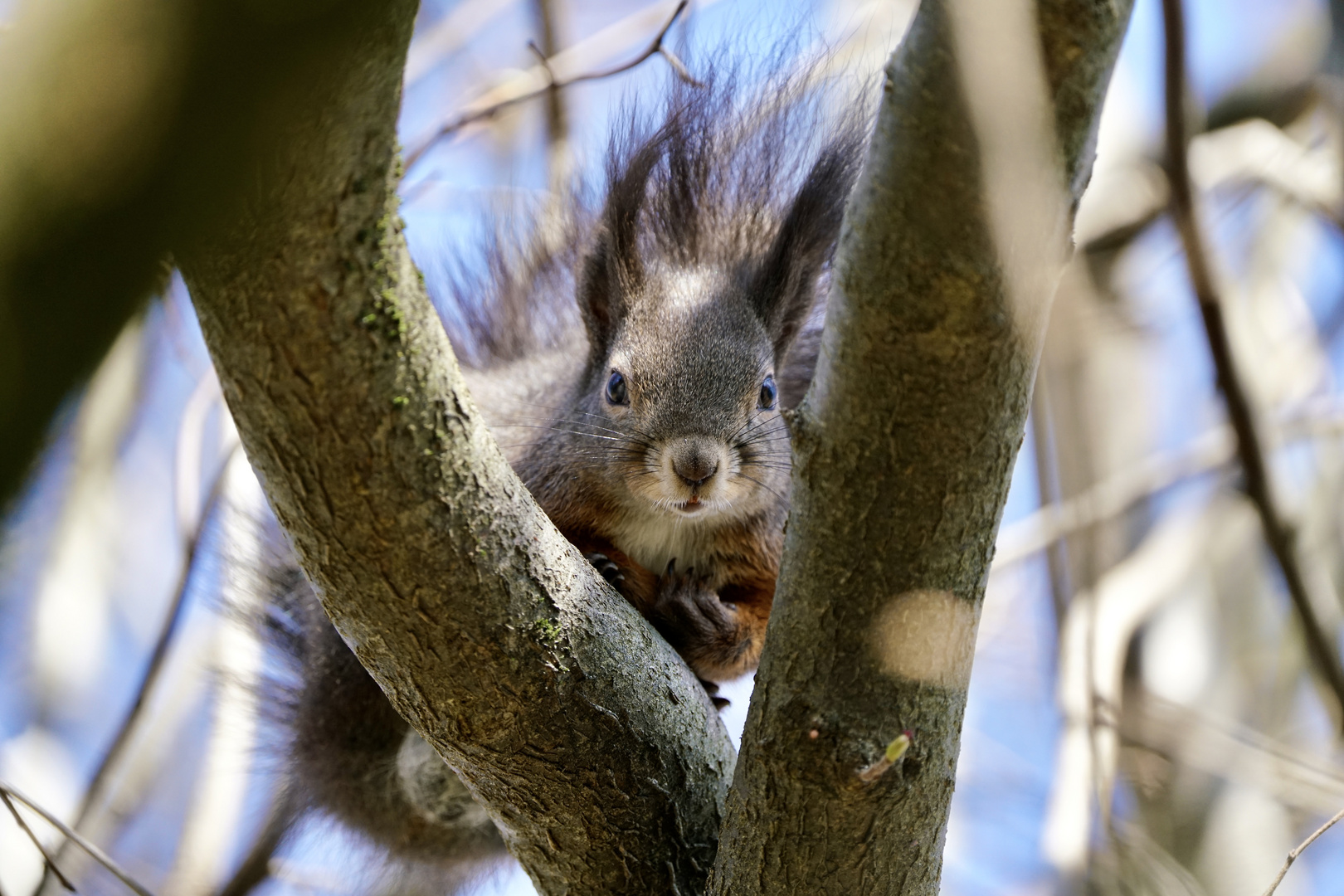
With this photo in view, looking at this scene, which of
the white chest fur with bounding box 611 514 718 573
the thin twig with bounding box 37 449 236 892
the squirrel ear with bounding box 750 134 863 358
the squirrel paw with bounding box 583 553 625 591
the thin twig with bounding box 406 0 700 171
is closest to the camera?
the squirrel paw with bounding box 583 553 625 591

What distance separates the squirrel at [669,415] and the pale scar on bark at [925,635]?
100 cm

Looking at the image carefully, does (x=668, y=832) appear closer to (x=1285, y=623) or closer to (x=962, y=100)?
(x=962, y=100)

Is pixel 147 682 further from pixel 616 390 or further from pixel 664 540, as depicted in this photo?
pixel 616 390

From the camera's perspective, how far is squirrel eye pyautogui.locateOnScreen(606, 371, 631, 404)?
312 cm

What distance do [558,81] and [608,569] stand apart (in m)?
1.81

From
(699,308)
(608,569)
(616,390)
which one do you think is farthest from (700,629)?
(699,308)

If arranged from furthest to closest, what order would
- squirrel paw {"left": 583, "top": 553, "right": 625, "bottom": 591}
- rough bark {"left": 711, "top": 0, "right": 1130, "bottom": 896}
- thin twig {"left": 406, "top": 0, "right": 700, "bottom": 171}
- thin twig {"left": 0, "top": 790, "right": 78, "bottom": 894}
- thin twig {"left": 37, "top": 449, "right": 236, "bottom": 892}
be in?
thin twig {"left": 37, "top": 449, "right": 236, "bottom": 892} < thin twig {"left": 406, "top": 0, "right": 700, "bottom": 171} < squirrel paw {"left": 583, "top": 553, "right": 625, "bottom": 591} < thin twig {"left": 0, "top": 790, "right": 78, "bottom": 894} < rough bark {"left": 711, "top": 0, "right": 1130, "bottom": 896}

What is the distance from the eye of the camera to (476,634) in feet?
6.28

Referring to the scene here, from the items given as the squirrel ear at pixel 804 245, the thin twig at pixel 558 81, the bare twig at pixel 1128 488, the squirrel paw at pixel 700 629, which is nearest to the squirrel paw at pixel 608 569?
the squirrel paw at pixel 700 629

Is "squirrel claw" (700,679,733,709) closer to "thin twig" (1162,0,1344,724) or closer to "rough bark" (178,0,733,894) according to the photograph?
"rough bark" (178,0,733,894)

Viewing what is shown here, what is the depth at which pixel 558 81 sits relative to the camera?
393 cm

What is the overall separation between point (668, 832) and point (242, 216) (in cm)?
143

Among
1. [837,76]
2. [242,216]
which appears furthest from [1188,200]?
[242,216]

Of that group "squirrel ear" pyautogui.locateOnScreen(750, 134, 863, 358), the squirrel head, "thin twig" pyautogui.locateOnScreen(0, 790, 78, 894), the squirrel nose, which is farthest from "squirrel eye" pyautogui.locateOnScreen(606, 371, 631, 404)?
"thin twig" pyautogui.locateOnScreen(0, 790, 78, 894)
